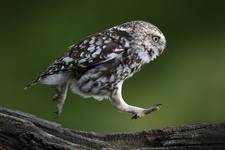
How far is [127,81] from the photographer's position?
5.07m

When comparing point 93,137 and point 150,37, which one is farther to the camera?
point 150,37

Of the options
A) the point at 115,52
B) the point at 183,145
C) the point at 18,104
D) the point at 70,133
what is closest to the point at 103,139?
the point at 70,133

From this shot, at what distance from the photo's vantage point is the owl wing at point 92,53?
119 inches

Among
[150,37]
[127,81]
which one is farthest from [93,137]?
[127,81]

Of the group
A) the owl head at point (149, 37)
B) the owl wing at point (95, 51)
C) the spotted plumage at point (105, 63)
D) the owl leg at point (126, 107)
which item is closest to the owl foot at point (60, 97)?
the spotted plumage at point (105, 63)

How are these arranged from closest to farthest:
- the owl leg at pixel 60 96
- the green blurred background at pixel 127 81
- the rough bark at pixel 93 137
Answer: the rough bark at pixel 93 137
the owl leg at pixel 60 96
the green blurred background at pixel 127 81

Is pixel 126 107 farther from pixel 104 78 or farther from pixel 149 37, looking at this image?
pixel 149 37

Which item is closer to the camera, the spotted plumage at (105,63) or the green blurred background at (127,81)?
the spotted plumage at (105,63)

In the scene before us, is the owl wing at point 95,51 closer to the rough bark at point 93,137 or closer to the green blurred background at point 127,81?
the rough bark at point 93,137

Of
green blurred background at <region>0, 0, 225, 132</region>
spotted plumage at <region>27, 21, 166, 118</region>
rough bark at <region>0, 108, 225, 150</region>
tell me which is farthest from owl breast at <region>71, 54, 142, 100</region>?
green blurred background at <region>0, 0, 225, 132</region>

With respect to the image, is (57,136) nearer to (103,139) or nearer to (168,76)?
Answer: (103,139)

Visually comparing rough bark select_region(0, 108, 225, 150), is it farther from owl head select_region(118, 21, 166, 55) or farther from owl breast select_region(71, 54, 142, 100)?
owl head select_region(118, 21, 166, 55)

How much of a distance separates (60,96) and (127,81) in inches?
81.8

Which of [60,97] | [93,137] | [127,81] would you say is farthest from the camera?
[127,81]
